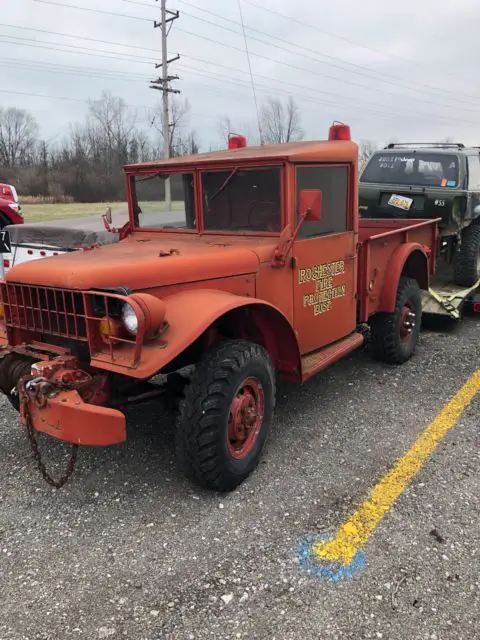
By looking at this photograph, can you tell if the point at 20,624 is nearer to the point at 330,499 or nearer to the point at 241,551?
the point at 241,551

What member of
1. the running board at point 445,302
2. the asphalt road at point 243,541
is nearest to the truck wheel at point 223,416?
the asphalt road at point 243,541

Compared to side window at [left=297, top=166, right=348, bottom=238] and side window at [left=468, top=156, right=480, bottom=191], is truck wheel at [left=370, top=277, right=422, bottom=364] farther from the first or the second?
side window at [left=468, top=156, right=480, bottom=191]

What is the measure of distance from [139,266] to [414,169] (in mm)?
5555

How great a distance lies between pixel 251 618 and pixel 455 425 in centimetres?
243

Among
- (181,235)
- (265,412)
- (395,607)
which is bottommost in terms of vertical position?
(395,607)

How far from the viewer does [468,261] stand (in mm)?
7340

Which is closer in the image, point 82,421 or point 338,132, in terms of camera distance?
point 82,421

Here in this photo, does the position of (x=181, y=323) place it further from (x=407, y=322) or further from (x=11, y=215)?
(x=11, y=215)

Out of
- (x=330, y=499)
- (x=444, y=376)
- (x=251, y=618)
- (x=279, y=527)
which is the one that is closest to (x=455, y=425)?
(x=444, y=376)

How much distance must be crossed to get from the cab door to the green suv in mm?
3111

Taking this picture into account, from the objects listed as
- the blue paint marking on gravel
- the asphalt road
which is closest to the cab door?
the asphalt road

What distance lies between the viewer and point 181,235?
4.18 meters

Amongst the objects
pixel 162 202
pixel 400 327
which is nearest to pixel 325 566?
pixel 162 202

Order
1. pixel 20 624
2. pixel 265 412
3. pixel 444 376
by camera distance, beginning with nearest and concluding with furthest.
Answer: pixel 20 624 < pixel 265 412 < pixel 444 376
